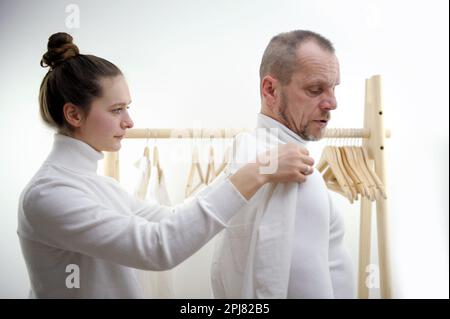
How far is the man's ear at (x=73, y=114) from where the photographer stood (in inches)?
Result: 30.6

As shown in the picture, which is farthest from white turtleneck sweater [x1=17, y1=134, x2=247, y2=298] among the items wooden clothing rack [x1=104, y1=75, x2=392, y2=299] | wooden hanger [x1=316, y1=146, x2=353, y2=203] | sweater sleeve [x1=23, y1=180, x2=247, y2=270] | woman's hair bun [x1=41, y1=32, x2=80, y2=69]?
wooden hanger [x1=316, y1=146, x2=353, y2=203]

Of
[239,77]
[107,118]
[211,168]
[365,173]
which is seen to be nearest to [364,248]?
[365,173]

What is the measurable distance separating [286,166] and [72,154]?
40cm

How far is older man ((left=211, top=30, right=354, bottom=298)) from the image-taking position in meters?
0.70

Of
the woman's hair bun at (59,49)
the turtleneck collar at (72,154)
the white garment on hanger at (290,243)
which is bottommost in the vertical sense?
the white garment on hanger at (290,243)

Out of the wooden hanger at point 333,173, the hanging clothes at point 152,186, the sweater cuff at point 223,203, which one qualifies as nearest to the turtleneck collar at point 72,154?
the sweater cuff at point 223,203

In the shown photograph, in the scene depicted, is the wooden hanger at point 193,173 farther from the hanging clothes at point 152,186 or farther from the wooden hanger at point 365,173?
the wooden hanger at point 365,173

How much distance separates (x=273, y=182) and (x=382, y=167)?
672 millimetres

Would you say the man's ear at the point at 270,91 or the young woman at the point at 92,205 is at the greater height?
the man's ear at the point at 270,91

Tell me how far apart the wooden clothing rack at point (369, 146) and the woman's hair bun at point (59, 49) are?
0.39m

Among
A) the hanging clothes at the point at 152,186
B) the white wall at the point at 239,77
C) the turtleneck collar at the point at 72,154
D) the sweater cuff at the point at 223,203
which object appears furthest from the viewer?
the hanging clothes at the point at 152,186

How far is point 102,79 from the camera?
784mm

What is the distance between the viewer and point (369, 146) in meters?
1.30
